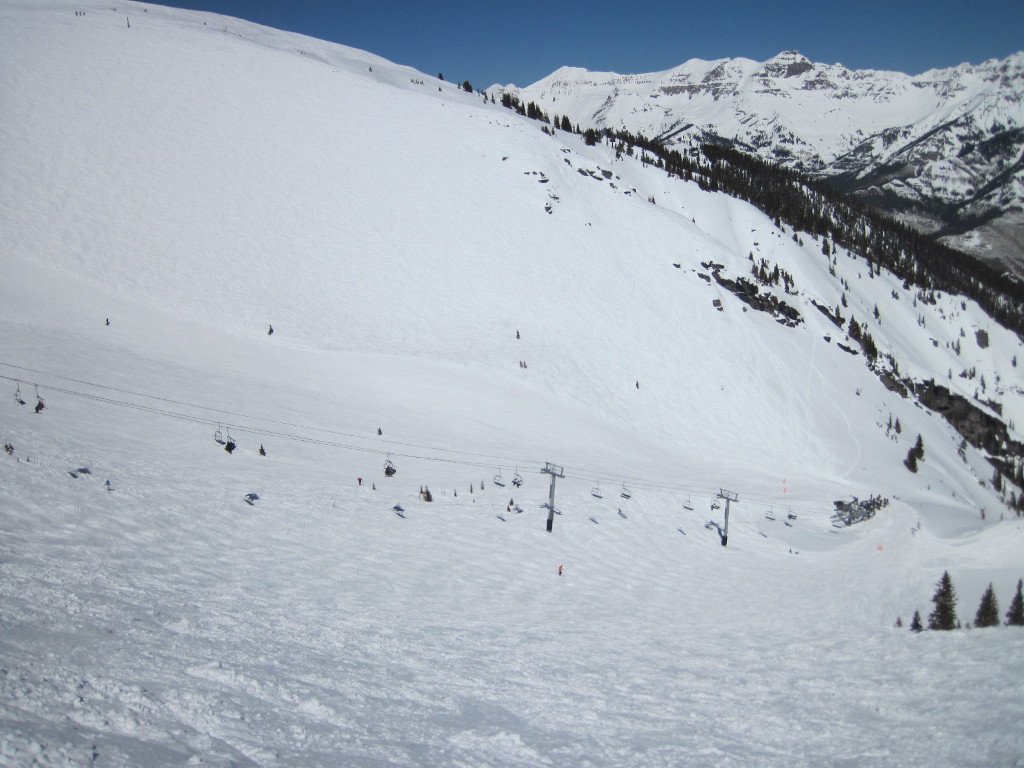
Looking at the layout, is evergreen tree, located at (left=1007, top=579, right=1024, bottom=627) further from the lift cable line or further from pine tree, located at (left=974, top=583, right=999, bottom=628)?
the lift cable line

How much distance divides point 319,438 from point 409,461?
14.8 feet

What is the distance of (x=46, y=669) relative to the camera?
23.7 feet

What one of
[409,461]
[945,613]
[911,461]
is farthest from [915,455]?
[409,461]

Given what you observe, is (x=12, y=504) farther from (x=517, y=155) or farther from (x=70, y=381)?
(x=517, y=155)

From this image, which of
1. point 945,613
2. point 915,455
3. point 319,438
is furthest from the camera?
point 915,455

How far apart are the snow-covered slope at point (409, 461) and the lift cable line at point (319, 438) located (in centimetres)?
24

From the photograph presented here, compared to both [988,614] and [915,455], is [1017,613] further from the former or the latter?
[915,455]

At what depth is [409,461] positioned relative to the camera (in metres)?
26.9

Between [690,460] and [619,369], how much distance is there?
422 inches

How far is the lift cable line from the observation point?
22.5 meters

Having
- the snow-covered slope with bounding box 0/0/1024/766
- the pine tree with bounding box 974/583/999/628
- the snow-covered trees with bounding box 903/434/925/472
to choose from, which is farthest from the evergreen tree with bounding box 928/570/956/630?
the snow-covered trees with bounding box 903/434/925/472

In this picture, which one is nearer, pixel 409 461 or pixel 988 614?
pixel 988 614

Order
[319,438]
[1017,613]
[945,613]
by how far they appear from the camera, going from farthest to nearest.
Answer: [319,438]
[945,613]
[1017,613]

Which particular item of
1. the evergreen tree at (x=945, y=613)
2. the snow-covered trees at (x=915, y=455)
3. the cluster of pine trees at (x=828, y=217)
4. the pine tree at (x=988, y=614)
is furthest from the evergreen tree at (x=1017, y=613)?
the cluster of pine trees at (x=828, y=217)
